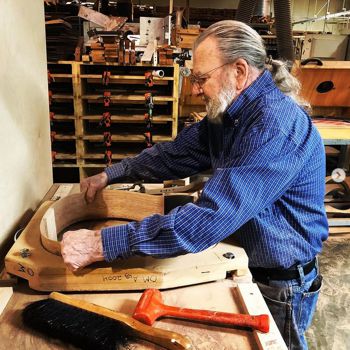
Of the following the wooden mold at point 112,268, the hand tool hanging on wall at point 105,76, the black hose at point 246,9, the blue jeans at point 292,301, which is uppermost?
the black hose at point 246,9

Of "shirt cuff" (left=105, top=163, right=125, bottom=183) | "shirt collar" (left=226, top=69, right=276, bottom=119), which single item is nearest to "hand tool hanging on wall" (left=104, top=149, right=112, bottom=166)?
"shirt cuff" (left=105, top=163, right=125, bottom=183)

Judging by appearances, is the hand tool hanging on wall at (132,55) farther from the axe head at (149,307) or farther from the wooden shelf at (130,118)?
the axe head at (149,307)

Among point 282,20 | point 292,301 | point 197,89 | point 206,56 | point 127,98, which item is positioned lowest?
point 292,301

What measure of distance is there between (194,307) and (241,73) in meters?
0.67

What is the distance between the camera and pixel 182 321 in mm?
875

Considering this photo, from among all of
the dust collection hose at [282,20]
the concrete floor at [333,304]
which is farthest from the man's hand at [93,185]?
the dust collection hose at [282,20]

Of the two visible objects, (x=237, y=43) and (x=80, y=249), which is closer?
(x=80, y=249)

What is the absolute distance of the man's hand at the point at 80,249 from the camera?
92cm

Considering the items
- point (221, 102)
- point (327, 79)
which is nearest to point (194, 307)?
point (221, 102)

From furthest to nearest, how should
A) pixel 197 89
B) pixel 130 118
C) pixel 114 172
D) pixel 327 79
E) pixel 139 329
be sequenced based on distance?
1. pixel 327 79
2. pixel 130 118
3. pixel 114 172
4. pixel 197 89
5. pixel 139 329

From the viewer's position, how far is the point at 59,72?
2.93m

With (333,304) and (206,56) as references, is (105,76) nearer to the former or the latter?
(206,56)

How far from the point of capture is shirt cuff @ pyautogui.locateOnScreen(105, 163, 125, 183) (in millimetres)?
1480

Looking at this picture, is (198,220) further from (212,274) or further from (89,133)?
(89,133)
